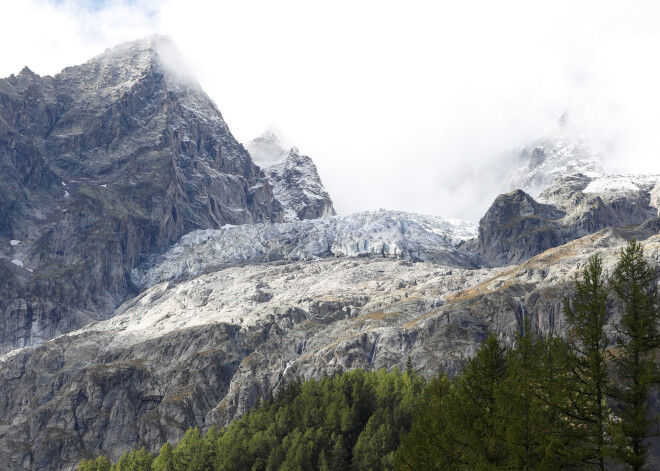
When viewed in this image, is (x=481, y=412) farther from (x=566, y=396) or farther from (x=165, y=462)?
(x=165, y=462)

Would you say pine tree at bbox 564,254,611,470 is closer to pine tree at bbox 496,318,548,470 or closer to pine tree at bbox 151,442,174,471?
pine tree at bbox 496,318,548,470

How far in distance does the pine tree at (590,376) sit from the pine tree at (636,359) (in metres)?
0.94

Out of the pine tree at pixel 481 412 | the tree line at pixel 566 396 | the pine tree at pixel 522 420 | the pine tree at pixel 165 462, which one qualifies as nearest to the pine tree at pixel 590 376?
the tree line at pixel 566 396

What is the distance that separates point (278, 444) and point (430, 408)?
50.5 m

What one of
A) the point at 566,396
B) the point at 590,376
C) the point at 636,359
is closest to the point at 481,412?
the point at 566,396

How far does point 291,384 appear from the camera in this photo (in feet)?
431

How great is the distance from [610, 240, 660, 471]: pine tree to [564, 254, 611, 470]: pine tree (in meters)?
0.94

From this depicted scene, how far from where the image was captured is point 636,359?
3175cm

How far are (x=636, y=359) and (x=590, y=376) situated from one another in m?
2.49

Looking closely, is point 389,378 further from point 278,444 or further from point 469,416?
point 469,416

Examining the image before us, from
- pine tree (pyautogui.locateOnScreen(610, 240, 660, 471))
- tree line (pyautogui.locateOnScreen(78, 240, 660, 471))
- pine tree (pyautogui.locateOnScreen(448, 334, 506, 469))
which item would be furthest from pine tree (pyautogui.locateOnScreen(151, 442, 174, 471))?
pine tree (pyautogui.locateOnScreen(610, 240, 660, 471))

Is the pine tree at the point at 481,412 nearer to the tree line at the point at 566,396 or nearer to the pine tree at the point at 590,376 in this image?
the tree line at the point at 566,396

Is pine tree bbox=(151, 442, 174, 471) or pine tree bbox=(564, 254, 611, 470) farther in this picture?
pine tree bbox=(151, 442, 174, 471)

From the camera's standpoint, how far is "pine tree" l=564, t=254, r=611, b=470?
31.4 metres
